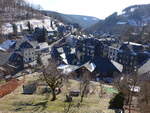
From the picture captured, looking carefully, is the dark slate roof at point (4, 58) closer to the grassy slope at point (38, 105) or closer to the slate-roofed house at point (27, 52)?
the slate-roofed house at point (27, 52)

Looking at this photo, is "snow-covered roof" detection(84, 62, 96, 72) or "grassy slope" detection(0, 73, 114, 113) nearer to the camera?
"grassy slope" detection(0, 73, 114, 113)

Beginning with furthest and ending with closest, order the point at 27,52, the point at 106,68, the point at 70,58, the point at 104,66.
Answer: the point at 70,58 → the point at 27,52 → the point at 104,66 → the point at 106,68

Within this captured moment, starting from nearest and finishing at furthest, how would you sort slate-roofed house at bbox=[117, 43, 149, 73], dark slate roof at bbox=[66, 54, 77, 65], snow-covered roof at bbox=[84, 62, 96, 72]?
snow-covered roof at bbox=[84, 62, 96, 72] → slate-roofed house at bbox=[117, 43, 149, 73] → dark slate roof at bbox=[66, 54, 77, 65]

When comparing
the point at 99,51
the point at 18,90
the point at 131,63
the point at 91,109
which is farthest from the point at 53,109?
the point at 99,51

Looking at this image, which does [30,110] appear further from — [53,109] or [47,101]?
[47,101]

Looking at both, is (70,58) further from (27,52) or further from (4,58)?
(4,58)

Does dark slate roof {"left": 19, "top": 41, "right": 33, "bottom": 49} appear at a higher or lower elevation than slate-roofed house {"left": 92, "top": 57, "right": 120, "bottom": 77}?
higher

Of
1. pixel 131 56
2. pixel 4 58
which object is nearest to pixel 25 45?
pixel 4 58

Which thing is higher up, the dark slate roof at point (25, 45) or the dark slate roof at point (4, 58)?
the dark slate roof at point (25, 45)

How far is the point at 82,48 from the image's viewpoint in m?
64.5

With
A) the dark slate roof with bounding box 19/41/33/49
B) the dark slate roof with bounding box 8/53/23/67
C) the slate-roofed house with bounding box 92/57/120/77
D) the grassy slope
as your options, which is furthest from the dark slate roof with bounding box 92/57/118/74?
the dark slate roof with bounding box 19/41/33/49

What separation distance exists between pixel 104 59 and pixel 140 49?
636 inches

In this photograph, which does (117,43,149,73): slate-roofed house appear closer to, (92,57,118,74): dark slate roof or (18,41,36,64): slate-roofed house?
(92,57,118,74): dark slate roof

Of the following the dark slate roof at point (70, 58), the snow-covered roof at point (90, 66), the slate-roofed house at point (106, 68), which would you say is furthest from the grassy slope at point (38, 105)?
the dark slate roof at point (70, 58)
